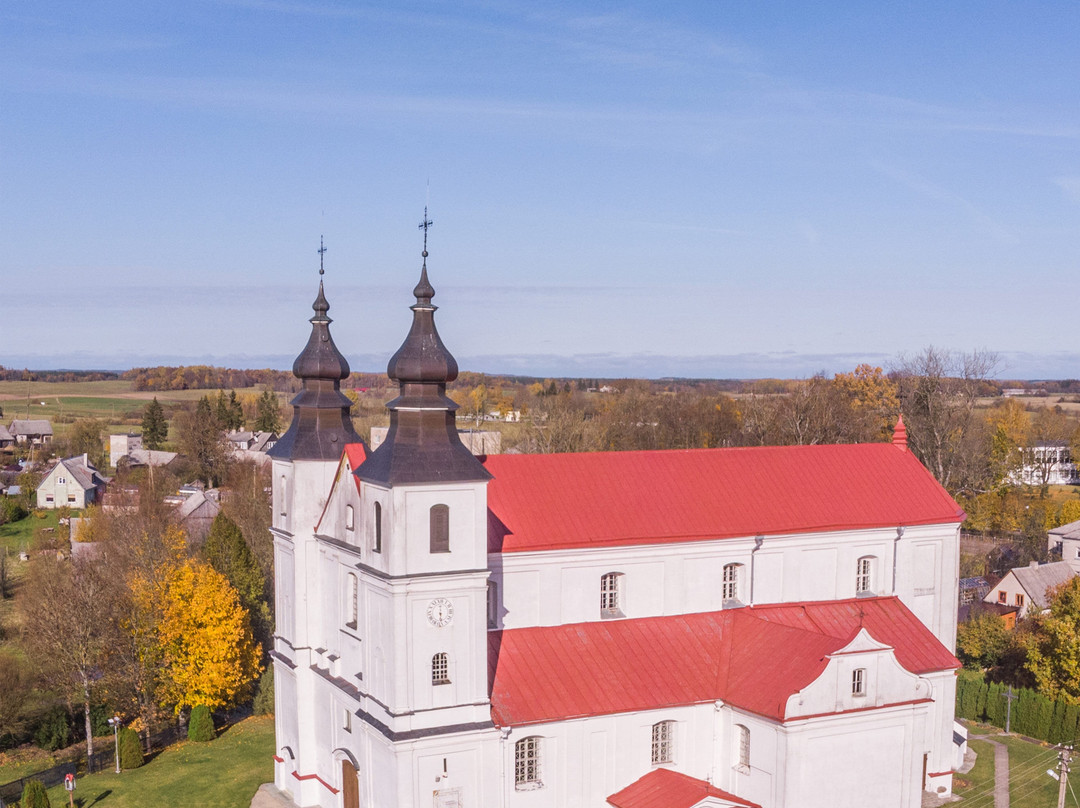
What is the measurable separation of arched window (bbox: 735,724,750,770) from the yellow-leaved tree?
20273mm

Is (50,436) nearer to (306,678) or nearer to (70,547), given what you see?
(70,547)

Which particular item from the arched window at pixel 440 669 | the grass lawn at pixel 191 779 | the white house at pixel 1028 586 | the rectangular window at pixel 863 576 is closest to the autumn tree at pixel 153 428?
the grass lawn at pixel 191 779

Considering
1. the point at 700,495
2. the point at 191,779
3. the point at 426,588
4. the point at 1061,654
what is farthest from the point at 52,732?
the point at 1061,654

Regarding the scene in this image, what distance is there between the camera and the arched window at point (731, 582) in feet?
97.3

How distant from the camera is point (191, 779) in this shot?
32.9 metres

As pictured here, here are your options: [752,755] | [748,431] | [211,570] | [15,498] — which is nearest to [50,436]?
[15,498]

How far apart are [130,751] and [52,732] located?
505 centimetres

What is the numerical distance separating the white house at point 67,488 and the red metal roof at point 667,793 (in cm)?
6914

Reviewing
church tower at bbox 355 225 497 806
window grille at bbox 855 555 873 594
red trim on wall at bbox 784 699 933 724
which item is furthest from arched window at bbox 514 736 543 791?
window grille at bbox 855 555 873 594

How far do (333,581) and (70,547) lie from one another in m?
40.8

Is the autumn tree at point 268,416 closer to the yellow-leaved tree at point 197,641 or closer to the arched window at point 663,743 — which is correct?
the yellow-leaved tree at point 197,641

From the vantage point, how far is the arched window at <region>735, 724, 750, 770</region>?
26453mm

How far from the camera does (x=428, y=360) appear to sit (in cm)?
2386

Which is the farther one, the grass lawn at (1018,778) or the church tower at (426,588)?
the grass lawn at (1018,778)
